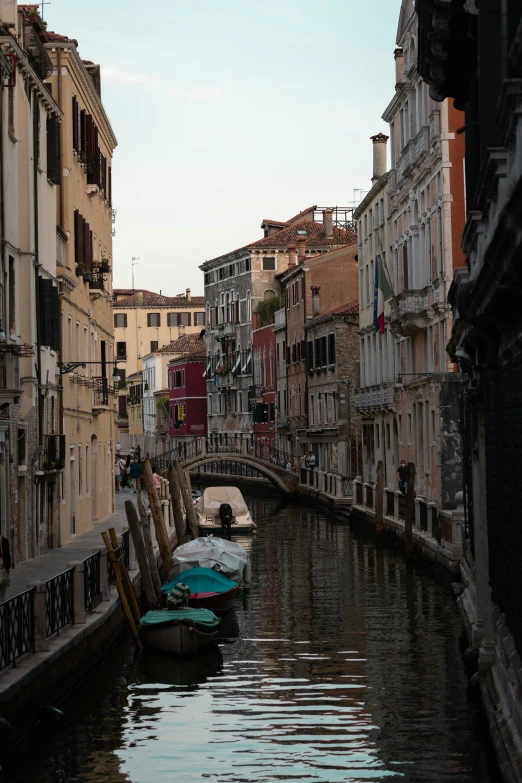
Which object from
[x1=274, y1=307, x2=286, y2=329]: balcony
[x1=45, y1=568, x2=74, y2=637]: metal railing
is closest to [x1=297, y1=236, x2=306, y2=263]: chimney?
[x1=274, y1=307, x2=286, y2=329]: balcony

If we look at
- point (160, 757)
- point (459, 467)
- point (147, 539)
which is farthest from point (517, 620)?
point (459, 467)

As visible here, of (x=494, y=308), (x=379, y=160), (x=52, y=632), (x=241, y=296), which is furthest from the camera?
(x=241, y=296)

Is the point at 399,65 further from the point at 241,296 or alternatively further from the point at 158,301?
the point at 158,301

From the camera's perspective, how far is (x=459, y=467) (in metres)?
34.5

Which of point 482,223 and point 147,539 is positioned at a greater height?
point 482,223

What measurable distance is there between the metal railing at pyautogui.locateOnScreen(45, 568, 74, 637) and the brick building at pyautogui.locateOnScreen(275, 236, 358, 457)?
46.1 metres

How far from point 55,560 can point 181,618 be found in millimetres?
5644

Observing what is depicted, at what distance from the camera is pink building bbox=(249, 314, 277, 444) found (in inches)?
2997

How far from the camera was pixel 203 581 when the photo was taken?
77.9ft

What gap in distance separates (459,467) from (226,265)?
5448 centimetres

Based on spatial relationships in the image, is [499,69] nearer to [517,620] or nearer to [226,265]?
[517,620]

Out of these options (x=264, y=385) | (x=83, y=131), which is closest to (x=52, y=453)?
(x=83, y=131)

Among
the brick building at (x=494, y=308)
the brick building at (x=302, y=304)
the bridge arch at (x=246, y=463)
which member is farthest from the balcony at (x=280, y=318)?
the brick building at (x=494, y=308)

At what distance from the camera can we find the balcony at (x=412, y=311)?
3712 centimetres
